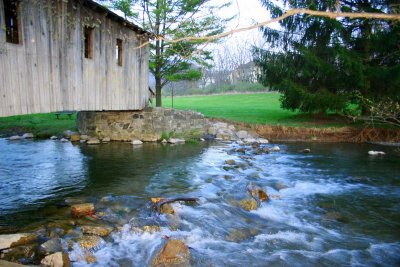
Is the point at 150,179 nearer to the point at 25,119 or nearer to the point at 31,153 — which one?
the point at 31,153

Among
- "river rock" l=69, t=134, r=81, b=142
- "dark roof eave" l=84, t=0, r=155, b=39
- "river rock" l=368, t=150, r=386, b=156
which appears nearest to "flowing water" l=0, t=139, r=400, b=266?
"river rock" l=368, t=150, r=386, b=156

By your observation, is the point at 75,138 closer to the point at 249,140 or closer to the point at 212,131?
the point at 212,131

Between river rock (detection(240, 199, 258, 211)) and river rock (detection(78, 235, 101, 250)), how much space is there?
297 centimetres

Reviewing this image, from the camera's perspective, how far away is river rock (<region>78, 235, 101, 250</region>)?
4.66m

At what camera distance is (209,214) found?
6.16 meters

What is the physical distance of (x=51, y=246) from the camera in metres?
4.48

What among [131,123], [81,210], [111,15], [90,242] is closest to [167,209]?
[81,210]

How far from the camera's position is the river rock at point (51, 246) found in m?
4.38

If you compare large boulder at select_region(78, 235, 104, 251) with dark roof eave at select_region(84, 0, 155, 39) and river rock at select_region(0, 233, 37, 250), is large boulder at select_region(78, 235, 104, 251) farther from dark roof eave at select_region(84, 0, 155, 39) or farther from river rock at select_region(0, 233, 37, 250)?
dark roof eave at select_region(84, 0, 155, 39)

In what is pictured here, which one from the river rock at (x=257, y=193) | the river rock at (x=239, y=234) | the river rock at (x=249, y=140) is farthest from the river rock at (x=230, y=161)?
the river rock at (x=239, y=234)

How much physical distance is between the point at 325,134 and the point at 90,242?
12796mm

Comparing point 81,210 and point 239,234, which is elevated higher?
point 81,210

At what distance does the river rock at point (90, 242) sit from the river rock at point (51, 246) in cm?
28

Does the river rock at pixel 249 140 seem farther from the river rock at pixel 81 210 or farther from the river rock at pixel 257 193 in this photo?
the river rock at pixel 81 210
